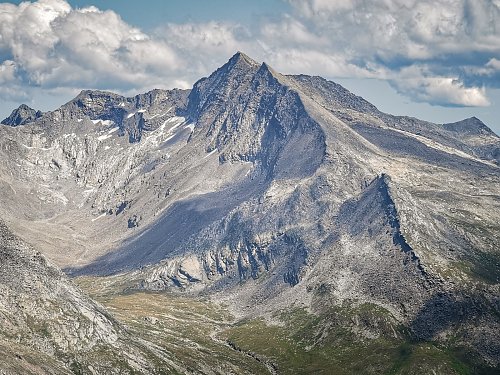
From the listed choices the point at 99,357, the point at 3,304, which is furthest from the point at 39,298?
the point at 99,357

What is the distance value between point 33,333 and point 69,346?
1235 cm

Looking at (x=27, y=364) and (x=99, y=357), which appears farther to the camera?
(x=99, y=357)

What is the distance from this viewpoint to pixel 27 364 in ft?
516

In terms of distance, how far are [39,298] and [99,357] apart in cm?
2761

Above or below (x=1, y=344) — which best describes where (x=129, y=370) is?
below

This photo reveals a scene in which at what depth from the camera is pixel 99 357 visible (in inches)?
7628

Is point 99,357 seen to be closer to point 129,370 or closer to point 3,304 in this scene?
point 129,370

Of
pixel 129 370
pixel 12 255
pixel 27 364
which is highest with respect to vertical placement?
pixel 12 255

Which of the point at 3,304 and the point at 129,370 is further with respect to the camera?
the point at 129,370

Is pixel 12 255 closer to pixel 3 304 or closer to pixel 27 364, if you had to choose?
pixel 3 304

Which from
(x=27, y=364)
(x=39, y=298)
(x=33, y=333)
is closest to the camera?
(x=27, y=364)

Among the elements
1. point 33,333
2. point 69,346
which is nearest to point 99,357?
point 69,346

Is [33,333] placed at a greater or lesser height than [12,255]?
lesser

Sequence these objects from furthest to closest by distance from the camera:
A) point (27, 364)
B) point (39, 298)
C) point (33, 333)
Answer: point (39, 298) → point (33, 333) → point (27, 364)
